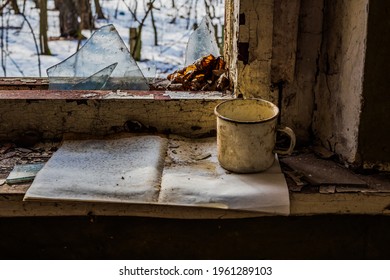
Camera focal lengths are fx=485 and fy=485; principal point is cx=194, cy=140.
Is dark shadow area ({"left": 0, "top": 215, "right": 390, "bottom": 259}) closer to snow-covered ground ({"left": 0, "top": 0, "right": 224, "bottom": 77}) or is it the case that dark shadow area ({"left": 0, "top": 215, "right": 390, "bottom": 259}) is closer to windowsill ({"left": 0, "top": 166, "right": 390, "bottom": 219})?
windowsill ({"left": 0, "top": 166, "right": 390, "bottom": 219})

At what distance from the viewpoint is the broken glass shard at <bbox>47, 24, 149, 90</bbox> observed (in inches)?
58.3

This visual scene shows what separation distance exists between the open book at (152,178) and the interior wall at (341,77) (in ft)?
0.59

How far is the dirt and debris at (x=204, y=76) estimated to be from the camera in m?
1.46

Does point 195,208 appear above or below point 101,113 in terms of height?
below

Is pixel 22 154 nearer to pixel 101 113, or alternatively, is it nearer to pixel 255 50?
pixel 101 113

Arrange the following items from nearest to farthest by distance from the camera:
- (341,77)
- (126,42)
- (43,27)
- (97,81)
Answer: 1. (341,77)
2. (97,81)
3. (43,27)
4. (126,42)

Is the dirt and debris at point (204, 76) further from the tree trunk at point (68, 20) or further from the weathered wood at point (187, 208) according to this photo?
the tree trunk at point (68, 20)

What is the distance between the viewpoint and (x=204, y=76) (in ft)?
4.89

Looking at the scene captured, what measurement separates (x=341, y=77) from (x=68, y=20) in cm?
251

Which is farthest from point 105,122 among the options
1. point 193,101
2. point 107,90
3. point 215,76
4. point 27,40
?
point 27,40

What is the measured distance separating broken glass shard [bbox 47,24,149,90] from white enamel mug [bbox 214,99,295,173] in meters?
0.39

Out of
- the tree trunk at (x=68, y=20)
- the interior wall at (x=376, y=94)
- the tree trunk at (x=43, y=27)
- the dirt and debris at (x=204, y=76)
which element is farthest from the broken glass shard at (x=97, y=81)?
the tree trunk at (x=68, y=20)

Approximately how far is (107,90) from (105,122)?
120mm

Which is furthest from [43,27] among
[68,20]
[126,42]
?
[68,20]
